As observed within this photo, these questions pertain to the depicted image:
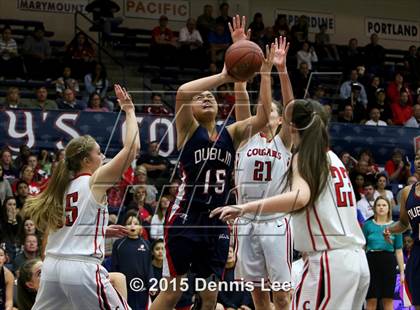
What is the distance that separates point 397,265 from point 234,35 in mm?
6123

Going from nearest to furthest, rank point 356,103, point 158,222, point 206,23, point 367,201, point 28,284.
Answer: point 28,284, point 158,222, point 367,201, point 356,103, point 206,23

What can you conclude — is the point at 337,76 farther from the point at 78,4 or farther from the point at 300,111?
the point at 300,111

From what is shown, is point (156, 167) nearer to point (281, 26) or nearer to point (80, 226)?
point (80, 226)

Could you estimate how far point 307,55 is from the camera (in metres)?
20.9

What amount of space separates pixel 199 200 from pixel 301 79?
1184cm

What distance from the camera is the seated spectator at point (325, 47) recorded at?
22.1 m

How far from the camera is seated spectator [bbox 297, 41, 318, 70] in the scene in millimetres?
20769

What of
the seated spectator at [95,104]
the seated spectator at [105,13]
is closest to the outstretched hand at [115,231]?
the seated spectator at [95,104]

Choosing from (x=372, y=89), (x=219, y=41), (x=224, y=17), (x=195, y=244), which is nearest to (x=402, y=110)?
(x=372, y=89)

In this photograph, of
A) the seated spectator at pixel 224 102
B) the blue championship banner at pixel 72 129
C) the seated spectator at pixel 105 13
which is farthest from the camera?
the seated spectator at pixel 105 13

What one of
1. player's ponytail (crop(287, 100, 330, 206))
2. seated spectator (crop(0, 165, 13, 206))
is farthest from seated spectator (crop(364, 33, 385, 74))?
player's ponytail (crop(287, 100, 330, 206))

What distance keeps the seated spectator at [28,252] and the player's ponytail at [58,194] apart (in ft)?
15.4

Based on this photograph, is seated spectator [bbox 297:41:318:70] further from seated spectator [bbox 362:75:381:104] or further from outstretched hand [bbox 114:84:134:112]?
outstretched hand [bbox 114:84:134:112]

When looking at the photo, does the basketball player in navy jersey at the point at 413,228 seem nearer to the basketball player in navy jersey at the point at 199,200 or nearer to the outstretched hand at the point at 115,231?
the basketball player in navy jersey at the point at 199,200
